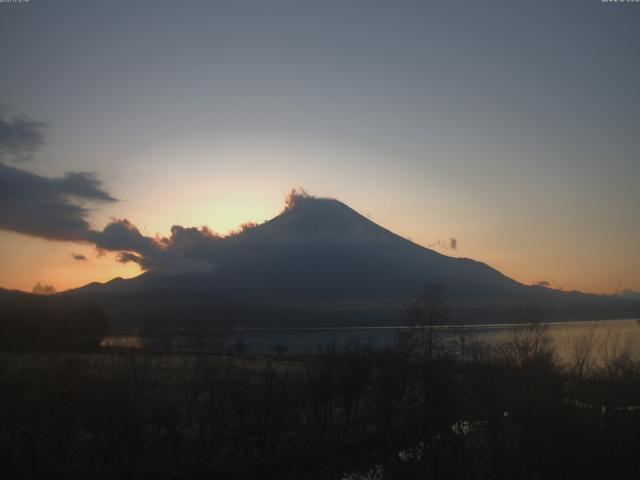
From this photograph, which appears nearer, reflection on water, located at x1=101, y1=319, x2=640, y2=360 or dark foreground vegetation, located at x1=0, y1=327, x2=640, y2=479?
dark foreground vegetation, located at x1=0, y1=327, x2=640, y2=479

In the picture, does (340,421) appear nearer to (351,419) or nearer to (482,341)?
(351,419)

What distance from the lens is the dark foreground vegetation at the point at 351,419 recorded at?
25.7 feet

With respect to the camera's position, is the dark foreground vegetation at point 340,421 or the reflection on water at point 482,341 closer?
the dark foreground vegetation at point 340,421

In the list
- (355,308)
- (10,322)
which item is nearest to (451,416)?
(10,322)

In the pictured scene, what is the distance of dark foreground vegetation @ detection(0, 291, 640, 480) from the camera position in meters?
7.85

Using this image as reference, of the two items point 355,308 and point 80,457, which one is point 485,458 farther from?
point 355,308

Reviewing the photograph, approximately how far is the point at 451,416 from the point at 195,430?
437 inches

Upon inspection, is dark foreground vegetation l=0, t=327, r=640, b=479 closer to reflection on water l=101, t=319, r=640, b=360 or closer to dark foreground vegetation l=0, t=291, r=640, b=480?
dark foreground vegetation l=0, t=291, r=640, b=480

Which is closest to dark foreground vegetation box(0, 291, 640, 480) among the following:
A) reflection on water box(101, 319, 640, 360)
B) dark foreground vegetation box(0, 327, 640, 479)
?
dark foreground vegetation box(0, 327, 640, 479)

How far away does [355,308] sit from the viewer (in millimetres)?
180375

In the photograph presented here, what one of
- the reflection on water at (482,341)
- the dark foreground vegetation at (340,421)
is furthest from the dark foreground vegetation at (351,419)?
the reflection on water at (482,341)

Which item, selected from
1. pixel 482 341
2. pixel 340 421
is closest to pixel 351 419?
pixel 340 421

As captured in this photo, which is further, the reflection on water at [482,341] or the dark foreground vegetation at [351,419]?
the reflection on water at [482,341]

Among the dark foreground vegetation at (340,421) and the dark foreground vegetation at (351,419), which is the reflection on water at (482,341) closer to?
the dark foreground vegetation at (351,419)
